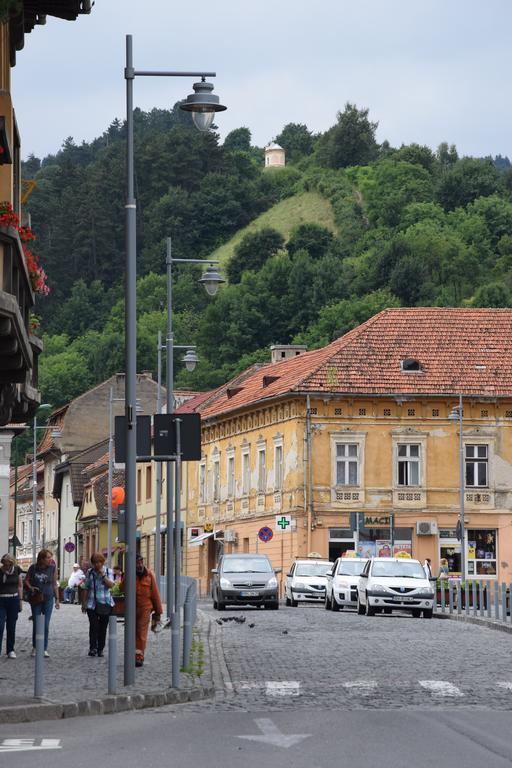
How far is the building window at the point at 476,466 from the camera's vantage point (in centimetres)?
6819

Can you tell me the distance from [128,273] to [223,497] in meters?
55.4

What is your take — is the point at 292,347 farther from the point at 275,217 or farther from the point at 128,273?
the point at 275,217

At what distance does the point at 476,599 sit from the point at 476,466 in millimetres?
22573

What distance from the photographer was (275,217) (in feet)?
602

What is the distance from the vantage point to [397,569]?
145ft

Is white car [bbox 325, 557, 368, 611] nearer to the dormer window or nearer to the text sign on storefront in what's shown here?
the text sign on storefront

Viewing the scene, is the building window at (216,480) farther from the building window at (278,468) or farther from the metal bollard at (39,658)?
the metal bollard at (39,658)

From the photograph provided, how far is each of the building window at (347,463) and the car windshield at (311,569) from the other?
12410mm

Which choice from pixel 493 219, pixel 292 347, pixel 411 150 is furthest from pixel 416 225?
pixel 292 347

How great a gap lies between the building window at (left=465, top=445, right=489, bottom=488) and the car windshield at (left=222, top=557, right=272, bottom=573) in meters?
18.6

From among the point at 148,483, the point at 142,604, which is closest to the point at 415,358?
the point at 148,483

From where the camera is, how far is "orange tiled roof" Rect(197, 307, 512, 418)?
6781 centimetres

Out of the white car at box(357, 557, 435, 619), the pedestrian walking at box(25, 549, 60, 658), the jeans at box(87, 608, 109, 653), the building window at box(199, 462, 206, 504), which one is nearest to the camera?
the pedestrian walking at box(25, 549, 60, 658)

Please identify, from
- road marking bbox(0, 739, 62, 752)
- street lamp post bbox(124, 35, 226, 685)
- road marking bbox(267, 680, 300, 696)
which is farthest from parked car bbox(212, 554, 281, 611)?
road marking bbox(0, 739, 62, 752)
